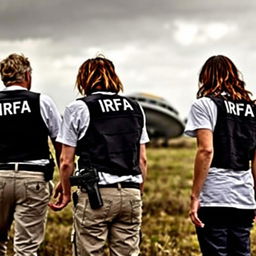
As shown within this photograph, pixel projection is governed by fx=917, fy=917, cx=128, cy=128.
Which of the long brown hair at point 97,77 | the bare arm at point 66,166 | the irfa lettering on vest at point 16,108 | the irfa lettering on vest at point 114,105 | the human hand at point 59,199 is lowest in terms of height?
the human hand at point 59,199

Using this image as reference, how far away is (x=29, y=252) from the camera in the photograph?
23.4 ft

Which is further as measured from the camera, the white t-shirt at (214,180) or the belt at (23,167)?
the belt at (23,167)

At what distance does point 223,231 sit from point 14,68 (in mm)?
2020

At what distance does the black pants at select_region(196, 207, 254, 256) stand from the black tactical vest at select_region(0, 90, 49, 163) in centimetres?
140

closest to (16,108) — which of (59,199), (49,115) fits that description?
(49,115)

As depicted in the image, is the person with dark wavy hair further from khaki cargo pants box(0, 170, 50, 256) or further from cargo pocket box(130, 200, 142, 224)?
khaki cargo pants box(0, 170, 50, 256)

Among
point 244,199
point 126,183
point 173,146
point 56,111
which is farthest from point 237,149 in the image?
point 173,146

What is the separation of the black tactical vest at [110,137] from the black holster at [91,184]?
80 millimetres

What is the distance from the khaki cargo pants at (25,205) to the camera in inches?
275

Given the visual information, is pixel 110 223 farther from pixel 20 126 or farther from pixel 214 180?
pixel 20 126

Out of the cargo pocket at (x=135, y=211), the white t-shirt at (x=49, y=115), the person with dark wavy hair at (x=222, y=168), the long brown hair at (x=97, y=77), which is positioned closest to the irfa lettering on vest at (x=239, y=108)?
the person with dark wavy hair at (x=222, y=168)

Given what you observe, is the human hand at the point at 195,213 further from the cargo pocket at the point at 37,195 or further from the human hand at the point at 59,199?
the cargo pocket at the point at 37,195

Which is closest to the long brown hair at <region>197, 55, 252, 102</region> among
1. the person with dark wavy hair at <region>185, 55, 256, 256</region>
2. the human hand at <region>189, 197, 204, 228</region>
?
the person with dark wavy hair at <region>185, 55, 256, 256</region>

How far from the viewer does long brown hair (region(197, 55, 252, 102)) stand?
6723 mm
